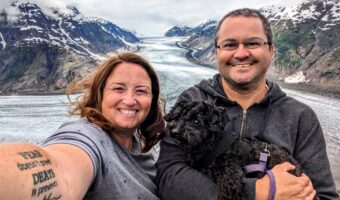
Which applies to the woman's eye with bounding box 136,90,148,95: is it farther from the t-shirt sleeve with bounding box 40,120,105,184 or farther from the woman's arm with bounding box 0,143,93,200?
the woman's arm with bounding box 0,143,93,200

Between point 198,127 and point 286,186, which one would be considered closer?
point 286,186

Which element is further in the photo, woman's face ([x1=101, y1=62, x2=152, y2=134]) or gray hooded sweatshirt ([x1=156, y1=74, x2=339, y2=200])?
gray hooded sweatshirt ([x1=156, y1=74, x2=339, y2=200])

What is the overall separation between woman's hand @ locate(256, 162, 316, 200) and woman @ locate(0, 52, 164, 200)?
114 cm

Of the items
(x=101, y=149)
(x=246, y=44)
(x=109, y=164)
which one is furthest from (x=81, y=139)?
(x=246, y=44)

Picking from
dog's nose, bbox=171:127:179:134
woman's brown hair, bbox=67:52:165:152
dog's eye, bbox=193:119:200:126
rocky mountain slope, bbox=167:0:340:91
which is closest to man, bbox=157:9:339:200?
dog's nose, bbox=171:127:179:134

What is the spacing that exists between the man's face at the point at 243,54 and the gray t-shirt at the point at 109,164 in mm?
1551

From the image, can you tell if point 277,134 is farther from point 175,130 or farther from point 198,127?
point 175,130

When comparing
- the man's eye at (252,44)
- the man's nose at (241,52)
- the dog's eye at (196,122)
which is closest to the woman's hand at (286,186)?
the dog's eye at (196,122)

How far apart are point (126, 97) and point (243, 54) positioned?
1565 millimetres

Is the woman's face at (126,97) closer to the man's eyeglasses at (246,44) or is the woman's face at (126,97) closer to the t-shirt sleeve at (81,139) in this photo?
the t-shirt sleeve at (81,139)

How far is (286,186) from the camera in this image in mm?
4395

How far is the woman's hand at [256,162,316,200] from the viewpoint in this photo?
4320mm

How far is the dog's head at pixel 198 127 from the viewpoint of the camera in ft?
16.1

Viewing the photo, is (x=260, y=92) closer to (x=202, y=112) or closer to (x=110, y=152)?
(x=202, y=112)
